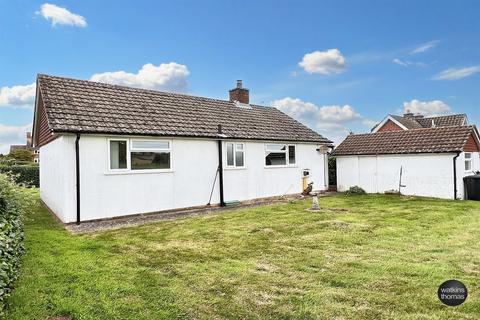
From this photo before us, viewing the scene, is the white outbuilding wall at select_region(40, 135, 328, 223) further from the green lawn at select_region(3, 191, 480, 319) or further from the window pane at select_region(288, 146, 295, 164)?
the green lawn at select_region(3, 191, 480, 319)

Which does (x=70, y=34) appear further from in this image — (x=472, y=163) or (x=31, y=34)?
(x=472, y=163)

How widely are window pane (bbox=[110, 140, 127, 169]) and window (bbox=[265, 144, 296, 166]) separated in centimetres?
722

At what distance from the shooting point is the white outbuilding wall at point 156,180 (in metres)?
10.7

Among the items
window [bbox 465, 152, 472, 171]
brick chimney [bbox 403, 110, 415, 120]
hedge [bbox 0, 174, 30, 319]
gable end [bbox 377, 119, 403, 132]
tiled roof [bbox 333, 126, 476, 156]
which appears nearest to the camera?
hedge [bbox 0, 174, 30, 319]

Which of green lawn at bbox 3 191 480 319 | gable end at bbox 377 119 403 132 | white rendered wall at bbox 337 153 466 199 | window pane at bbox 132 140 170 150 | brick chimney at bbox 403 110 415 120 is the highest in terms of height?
brick chimney at bbox 403 110 415 120

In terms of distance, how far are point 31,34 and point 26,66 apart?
148 centimetres

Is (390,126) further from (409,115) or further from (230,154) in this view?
(230,154)

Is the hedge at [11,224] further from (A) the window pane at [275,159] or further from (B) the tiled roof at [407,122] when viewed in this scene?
(B) the tiled roof at [407,122]

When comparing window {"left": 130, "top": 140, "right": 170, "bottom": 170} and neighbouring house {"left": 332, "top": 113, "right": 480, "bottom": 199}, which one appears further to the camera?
neighbouring house {"left": 332, "top": 113, "right": 480, "bottom": 199}

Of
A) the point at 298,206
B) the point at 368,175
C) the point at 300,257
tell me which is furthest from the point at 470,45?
the point at 300,257

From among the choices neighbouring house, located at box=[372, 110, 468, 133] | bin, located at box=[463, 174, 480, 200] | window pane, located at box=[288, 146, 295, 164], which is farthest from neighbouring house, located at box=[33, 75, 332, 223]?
neighbouring house, located at box=[372, 110, 468, 133]

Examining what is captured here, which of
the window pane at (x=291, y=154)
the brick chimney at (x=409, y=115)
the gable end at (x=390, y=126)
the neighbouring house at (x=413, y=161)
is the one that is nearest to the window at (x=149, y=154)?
the window pane at (x=291, y=154)

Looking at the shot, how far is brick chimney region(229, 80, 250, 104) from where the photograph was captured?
66.5 feet

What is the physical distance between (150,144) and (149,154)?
386mm
